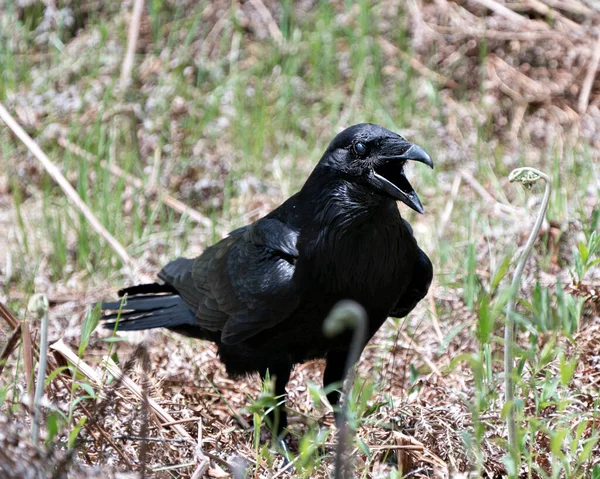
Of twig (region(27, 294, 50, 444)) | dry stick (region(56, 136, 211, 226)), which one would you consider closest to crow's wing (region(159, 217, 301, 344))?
twig (region(27, 294, 50, 444))

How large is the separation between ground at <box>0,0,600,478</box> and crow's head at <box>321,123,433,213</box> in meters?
0.76

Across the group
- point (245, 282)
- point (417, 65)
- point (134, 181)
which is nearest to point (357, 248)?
point (245, 282)

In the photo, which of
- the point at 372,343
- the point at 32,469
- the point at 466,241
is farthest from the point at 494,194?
the point at 32,469

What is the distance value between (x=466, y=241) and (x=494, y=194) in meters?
0.92

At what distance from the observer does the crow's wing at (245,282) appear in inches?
143

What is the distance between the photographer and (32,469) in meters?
2.27

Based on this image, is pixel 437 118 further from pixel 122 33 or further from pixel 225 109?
pixel 122 33

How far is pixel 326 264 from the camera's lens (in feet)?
11.6

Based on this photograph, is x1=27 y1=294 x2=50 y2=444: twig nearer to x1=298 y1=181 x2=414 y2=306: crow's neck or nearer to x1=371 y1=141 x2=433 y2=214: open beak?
x1=298 y1=181 x2=414 y2=306: crow's neck

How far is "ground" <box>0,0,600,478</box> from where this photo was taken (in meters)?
3.50

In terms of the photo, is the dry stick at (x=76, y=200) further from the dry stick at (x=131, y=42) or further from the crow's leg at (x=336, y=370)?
the crow's leg at (x=336, y=370)

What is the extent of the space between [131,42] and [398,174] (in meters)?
4.26

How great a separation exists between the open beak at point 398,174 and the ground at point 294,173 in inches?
27.8

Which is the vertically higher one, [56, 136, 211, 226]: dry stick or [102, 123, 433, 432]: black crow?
[102, 123, 433, 432]: black crow
